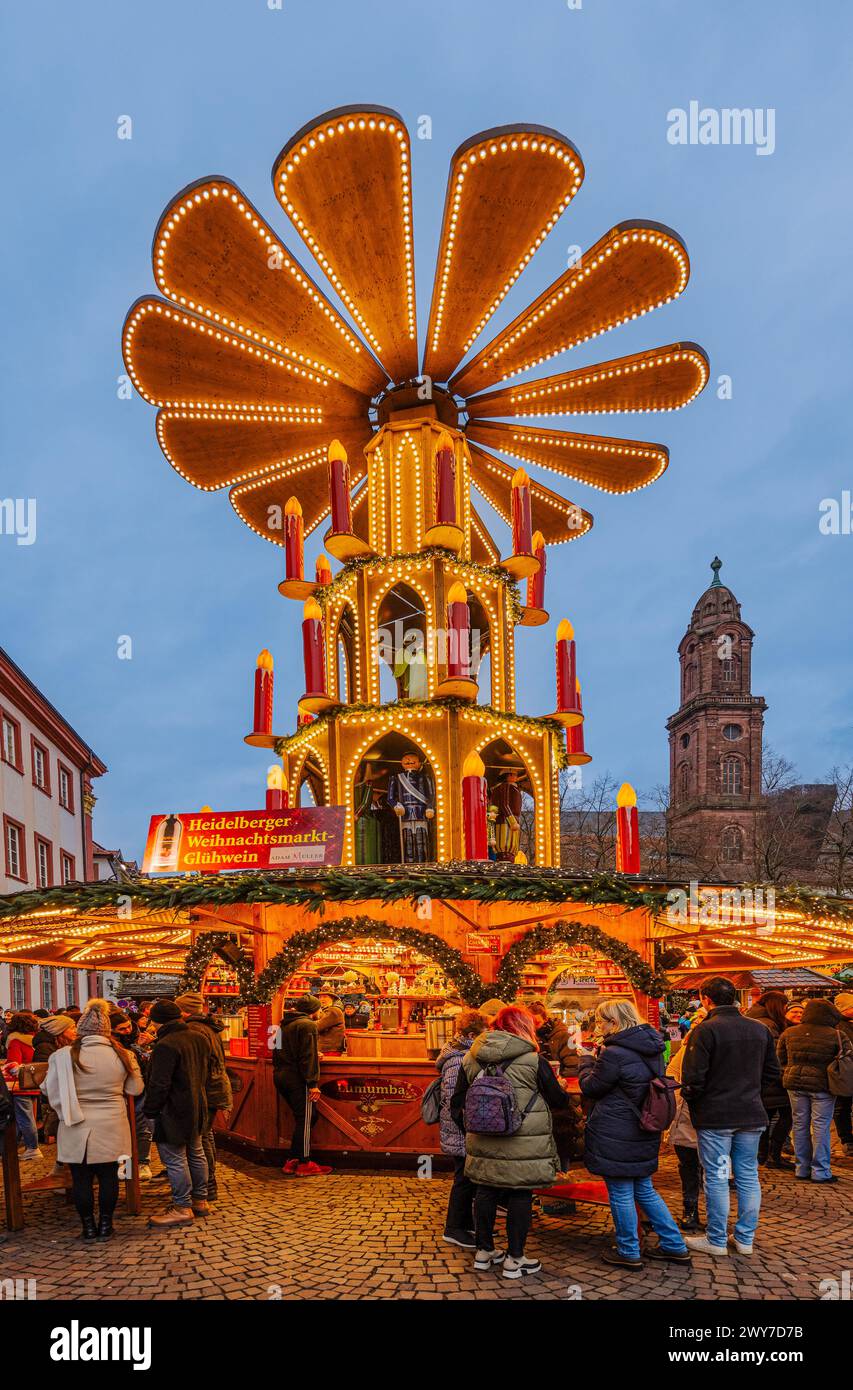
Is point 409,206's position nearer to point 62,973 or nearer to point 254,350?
point 254,350

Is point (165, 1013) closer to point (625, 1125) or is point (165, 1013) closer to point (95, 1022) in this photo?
point (95, 1022)

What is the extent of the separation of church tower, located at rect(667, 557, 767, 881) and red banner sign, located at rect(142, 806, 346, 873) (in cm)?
4881

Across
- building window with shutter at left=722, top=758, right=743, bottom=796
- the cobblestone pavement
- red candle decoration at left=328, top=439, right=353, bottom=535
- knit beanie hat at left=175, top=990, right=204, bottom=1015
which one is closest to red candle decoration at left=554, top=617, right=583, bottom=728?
red candle decoration at left=328, top=439, right=353, bottom=535

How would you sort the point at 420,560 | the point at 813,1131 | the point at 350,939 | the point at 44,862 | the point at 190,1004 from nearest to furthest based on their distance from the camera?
1. the point at 190,1004
2. the point at 813,1131
3. the point at 350,939
4. the point at 420,560
5. the point at 44,862

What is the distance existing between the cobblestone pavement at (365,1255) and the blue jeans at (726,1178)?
0.65ft

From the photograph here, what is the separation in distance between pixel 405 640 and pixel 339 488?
9.96 feet

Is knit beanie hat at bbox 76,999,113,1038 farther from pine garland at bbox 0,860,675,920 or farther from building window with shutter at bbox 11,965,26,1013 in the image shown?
building window with shutter at bbox 11,965,26,1013

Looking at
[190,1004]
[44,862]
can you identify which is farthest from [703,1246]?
[44,862]

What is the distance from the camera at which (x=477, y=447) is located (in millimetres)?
15742

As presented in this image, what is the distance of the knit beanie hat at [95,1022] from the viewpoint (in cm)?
720

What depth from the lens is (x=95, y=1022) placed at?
7.21m

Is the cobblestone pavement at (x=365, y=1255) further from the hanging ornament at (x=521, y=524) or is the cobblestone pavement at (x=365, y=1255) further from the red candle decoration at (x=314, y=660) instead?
the hanging ornament at (x=521, y=524)

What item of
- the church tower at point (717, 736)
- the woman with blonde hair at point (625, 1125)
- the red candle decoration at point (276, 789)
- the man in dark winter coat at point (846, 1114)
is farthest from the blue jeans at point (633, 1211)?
the church tower at point (717, 736)
